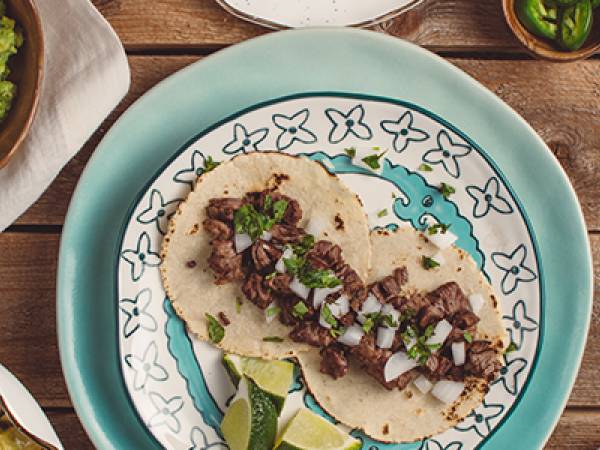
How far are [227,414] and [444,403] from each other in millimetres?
770

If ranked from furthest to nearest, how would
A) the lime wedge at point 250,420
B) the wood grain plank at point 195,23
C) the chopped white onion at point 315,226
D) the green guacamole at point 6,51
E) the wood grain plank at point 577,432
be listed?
the wood grain plank at point 577,432 < the wood grain plank at point 195,23 < the chopped white onion at point 315,226 < the lime wedge at point 250,420 < the green guacamole at point 6,51

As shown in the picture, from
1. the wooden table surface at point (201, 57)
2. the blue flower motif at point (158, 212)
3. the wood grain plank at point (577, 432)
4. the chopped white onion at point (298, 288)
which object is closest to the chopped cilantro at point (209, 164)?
the blue flower motif at point (158, 212)

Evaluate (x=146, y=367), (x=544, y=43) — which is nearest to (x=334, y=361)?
(x=146, y=367)

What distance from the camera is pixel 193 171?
288 cm

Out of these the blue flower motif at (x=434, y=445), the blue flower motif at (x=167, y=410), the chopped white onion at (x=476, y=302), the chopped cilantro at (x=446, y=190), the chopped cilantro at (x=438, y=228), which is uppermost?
the chopped cilantro at (x=446, y=190)

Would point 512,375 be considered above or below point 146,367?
above

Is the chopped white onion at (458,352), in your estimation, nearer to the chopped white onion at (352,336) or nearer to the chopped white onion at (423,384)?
the chopped white onion at (423,384)

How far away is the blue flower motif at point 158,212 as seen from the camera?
286 cm

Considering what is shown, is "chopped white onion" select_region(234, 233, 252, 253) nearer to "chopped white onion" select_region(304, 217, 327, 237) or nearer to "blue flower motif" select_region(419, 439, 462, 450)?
"chopped white onion" select_region(304, 217, 327, 237)

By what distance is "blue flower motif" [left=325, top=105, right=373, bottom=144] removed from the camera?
115 inches

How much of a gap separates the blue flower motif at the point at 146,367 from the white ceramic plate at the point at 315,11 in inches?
48.3

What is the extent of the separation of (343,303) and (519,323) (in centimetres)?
66

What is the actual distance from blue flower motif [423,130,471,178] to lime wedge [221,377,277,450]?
1.03 meters

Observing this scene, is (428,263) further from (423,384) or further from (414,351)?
(423,384)
